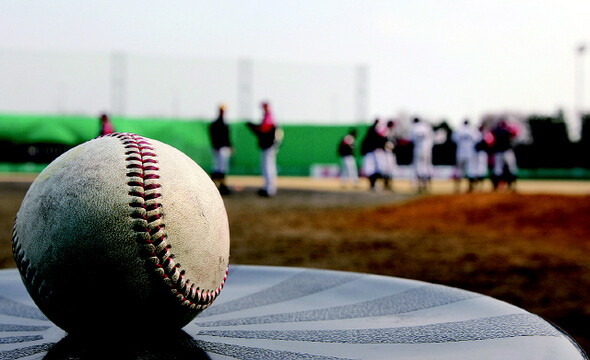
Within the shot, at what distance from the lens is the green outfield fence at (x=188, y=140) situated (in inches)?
924

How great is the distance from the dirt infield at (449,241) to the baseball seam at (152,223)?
2.74 metres

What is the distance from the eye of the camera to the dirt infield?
4.78 metres

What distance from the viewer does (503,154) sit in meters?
14.4

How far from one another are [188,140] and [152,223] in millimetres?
23622

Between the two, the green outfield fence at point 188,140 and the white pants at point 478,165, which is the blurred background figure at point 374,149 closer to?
the white pants at point 478,165

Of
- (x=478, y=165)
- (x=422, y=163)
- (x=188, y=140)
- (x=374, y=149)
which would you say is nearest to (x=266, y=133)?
(x=374, y=149)

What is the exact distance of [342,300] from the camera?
2.18 metres

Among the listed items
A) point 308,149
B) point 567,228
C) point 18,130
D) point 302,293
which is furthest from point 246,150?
point 302,293

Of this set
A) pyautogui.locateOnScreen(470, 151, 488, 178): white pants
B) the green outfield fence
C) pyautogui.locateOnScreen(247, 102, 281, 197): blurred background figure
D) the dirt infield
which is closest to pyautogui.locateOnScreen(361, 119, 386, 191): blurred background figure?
pyautogui.locateOnScreen(470, 151, 488, 178): white pants

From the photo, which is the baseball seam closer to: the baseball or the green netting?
the baseball

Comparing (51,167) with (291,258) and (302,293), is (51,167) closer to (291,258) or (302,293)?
(302,293)

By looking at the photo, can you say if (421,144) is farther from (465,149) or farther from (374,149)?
(374,149)

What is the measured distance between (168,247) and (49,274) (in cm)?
32

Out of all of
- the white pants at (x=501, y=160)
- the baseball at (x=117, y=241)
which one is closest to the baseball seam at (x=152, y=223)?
the baseball at (x=117, y=241)
